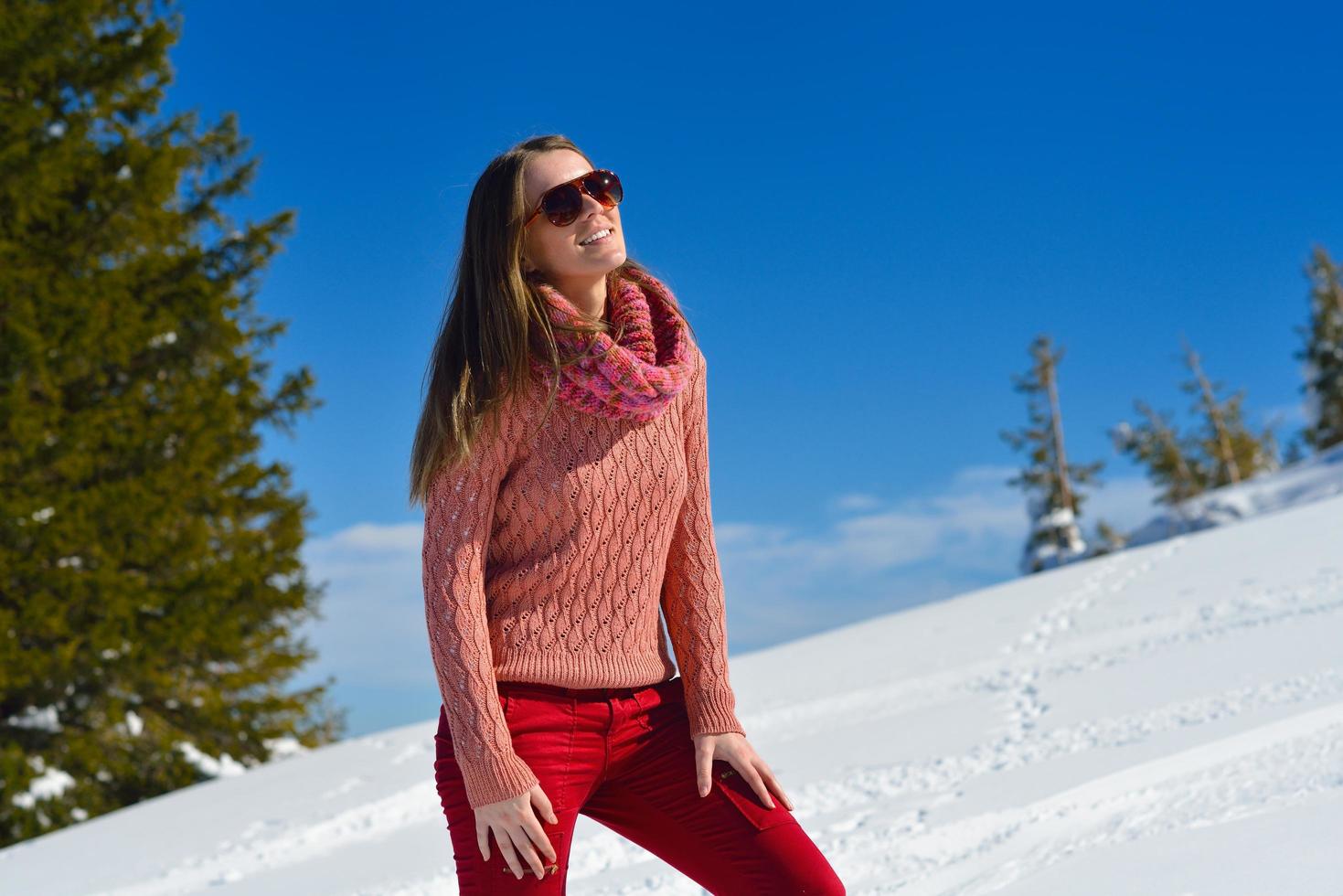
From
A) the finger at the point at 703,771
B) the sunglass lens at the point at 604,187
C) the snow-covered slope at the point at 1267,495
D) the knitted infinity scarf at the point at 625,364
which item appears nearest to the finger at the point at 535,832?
the finger at the point at 703,771

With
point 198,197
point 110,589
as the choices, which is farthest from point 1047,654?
point 198,197

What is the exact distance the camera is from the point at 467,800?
2.00m

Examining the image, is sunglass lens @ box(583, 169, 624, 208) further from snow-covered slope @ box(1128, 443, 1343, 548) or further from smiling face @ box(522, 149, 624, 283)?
snow-covered slope @ box(1128, 443, 1343, 548)

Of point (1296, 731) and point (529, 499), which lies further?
point (1296, 731)

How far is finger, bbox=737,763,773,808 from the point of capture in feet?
6.83

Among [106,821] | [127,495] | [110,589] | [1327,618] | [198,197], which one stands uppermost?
[198,197]

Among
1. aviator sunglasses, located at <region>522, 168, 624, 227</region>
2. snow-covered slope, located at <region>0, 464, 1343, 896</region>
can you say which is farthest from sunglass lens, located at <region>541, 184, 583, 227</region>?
snow-covered slope, located at <region>0, 464, 1343, 896</region>

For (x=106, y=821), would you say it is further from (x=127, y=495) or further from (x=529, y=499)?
(x=529, y=499)

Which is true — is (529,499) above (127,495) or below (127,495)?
below

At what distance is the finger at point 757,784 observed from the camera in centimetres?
208

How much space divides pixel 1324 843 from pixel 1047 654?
16.5 ft

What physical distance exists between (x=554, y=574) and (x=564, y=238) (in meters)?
0.64

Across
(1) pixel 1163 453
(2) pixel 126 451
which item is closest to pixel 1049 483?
(1) pixel 1163 453

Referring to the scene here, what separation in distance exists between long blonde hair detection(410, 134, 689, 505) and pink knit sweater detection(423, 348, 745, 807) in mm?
42
